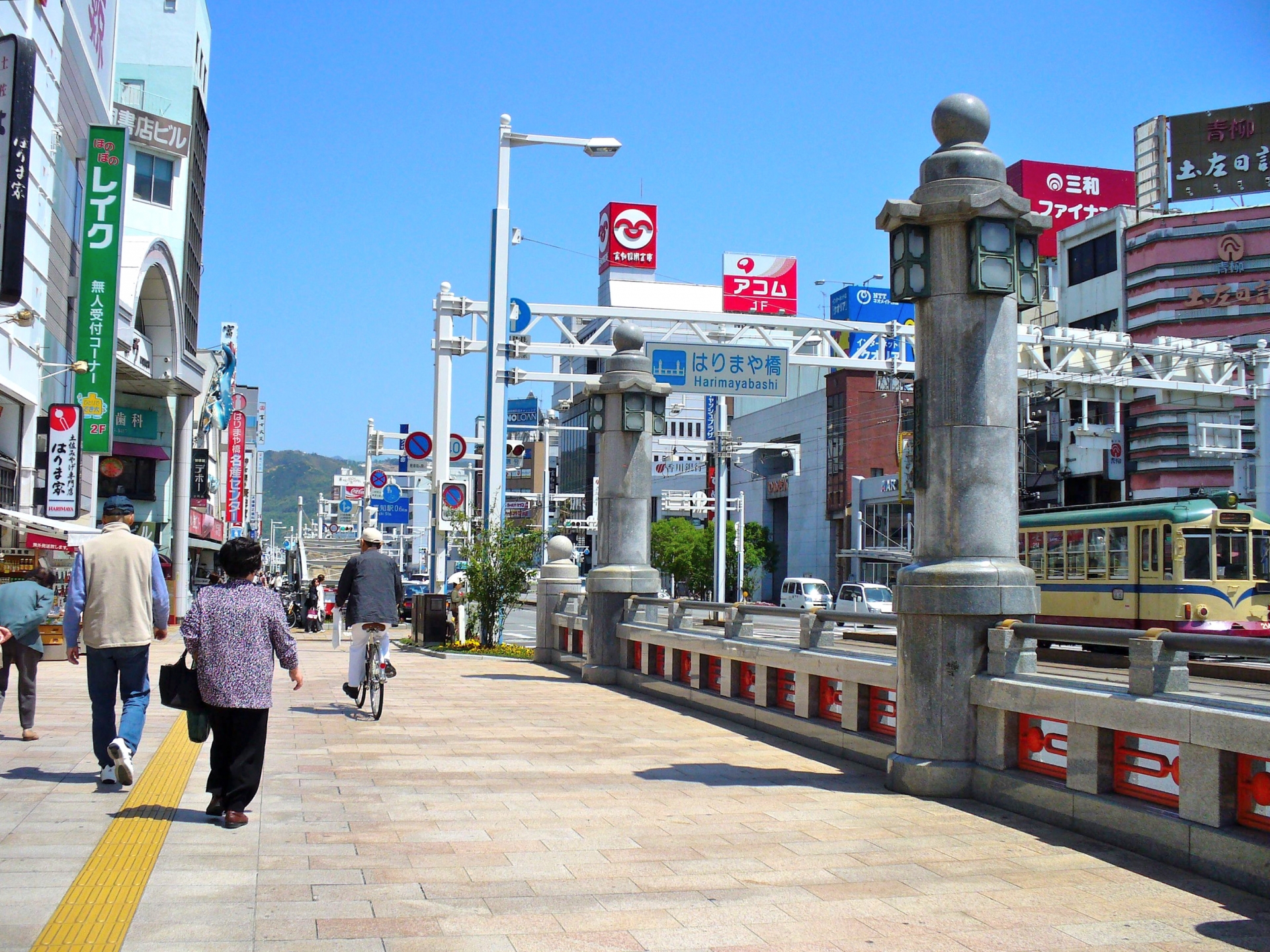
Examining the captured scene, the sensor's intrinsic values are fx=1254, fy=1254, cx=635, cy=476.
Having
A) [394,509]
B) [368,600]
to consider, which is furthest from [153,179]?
[368,600]

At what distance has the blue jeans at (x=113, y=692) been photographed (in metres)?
7.62

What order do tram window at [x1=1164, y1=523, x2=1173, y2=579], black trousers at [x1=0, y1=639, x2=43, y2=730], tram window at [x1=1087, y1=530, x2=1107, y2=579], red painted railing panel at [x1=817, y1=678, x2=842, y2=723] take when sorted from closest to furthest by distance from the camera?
black trousers at [x1=0, y1=639, x2=43, y2=730] < red painted railing panel at [x1=817, y1=678, x2=842, y2=723] < tram window at [x1=1164, y1=523, x2=1173, y2=579] < tram window at [x1=1087, y1=530, x2=1107, y2=579]

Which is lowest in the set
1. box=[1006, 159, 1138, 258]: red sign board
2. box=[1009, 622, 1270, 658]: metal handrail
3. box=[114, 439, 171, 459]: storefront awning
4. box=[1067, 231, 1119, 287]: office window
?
box=[1009, 622, 1270, 658]: metal handrail

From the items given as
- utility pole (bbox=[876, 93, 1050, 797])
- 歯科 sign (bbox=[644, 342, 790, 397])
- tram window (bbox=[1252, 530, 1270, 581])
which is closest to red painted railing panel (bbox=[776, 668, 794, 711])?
utility pole (bbox=[876, 93, 1050, 797])

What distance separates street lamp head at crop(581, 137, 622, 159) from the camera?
23938 mm

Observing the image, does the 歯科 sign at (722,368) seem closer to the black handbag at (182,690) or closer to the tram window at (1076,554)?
the tram window at (1076,554)

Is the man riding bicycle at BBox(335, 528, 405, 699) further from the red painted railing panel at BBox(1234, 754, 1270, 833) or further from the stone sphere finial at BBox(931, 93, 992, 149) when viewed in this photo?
the red painted railing panel at BBox(1234, 754, 1270, 833)

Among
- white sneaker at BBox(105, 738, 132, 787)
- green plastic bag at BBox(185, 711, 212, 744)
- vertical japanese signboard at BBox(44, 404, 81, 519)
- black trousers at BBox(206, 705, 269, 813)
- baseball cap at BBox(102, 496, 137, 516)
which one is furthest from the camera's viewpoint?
vertical japanese signboard at BBox(44, 404, 81, 519)

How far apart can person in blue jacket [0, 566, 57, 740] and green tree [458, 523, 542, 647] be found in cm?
1268

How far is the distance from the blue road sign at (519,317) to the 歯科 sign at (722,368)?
244cm

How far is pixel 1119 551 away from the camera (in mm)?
23609

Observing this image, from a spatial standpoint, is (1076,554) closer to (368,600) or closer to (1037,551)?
(1037,551)

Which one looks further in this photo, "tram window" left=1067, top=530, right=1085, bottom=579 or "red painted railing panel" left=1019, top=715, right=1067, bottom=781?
"tram window" left=1067, top=530, right=1085, bottom=579

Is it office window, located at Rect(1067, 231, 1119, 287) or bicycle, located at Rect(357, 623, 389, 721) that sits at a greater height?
office window, located at Rect(1067, 231, 1119, 287)
